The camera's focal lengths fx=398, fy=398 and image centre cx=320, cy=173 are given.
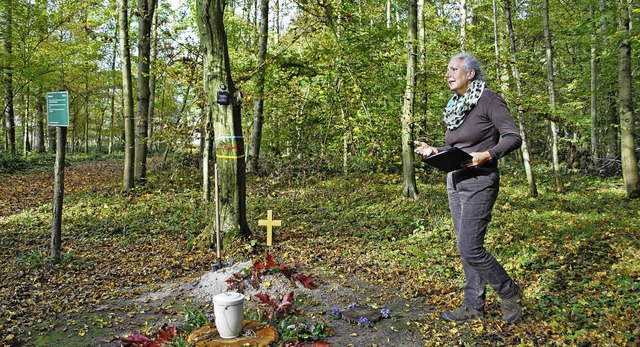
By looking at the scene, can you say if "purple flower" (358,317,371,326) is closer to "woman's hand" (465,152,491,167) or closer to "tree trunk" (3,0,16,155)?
"woman's hand" (465,152,491,167)

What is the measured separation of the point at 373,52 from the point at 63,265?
8.68 meters

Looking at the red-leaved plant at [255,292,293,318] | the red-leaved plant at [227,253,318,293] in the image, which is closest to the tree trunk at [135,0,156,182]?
the red-leaved plant at [227,253,318,293]

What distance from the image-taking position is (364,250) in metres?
6.41

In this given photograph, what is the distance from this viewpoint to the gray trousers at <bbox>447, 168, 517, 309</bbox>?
3229mm

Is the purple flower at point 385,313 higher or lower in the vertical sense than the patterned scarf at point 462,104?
lower

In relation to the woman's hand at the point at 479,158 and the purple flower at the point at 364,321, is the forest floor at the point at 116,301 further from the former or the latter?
the woman's hand at the point at 479,158

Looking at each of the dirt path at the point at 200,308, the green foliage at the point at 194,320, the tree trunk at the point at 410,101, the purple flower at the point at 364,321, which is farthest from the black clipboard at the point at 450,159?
the tree trunk at the point at 410,101

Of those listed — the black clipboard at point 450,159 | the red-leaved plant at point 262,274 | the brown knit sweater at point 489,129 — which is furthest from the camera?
the red-leaved plant at point 262,274

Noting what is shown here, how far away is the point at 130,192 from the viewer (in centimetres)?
1044

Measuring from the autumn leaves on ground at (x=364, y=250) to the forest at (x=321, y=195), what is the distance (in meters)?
0.03

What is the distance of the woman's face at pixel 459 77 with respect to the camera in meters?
3.34

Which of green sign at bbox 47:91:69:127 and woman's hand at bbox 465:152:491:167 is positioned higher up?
green sign at bbox 47:91:69:127

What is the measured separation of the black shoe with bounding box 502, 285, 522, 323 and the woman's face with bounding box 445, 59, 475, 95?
1.79 m

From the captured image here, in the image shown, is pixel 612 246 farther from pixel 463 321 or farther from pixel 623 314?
pixel 463 321
